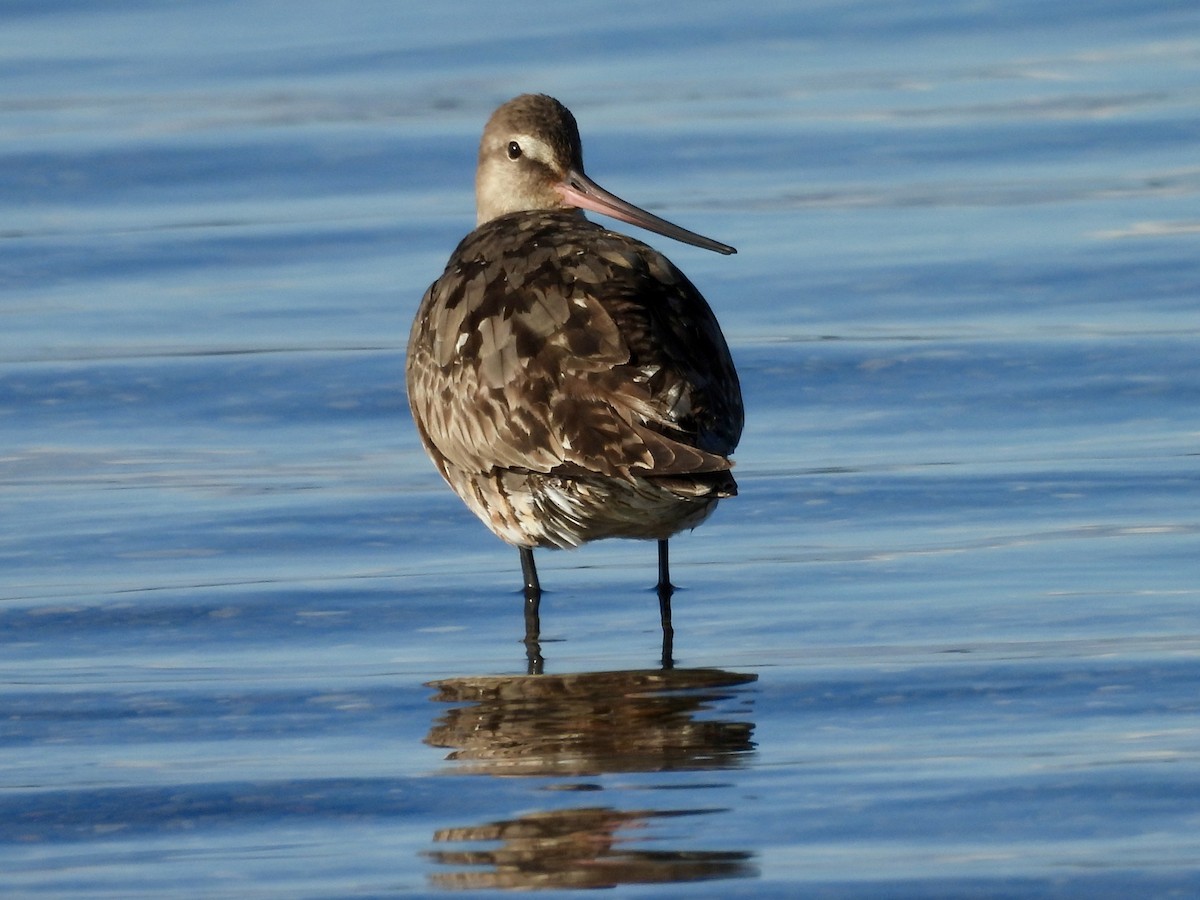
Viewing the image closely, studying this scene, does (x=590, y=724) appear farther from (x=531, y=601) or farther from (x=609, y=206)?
(x=609, y=206)

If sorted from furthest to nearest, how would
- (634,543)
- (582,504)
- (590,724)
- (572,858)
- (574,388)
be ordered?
(634,543), (582,504), (574,388), (590,724), (572,858)

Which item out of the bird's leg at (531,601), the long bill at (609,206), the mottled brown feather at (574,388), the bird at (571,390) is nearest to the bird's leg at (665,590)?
the bird at (571,390)

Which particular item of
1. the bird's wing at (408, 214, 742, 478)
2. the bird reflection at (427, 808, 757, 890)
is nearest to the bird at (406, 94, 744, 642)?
the bird's wing at (408, 214, 742, 478)

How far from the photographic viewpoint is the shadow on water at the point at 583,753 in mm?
4633

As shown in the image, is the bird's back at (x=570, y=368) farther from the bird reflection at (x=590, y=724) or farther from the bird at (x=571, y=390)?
the bird reflection at (x=590, y=724)

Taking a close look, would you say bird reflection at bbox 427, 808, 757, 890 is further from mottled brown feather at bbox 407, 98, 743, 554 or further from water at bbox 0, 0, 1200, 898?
mottled brown feather at bbox 407, 98, 743, 554

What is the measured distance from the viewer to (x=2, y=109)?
14258mm

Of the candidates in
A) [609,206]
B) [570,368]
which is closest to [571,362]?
[570,368]

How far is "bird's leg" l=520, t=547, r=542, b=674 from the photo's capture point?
Result: 6.34 m

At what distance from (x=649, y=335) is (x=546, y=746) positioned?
1.30 m

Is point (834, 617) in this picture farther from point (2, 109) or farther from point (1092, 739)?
point (2, 109)

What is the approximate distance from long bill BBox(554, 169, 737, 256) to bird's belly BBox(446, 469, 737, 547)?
1.14 meters

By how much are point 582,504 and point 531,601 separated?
478mm

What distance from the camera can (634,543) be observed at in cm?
766
